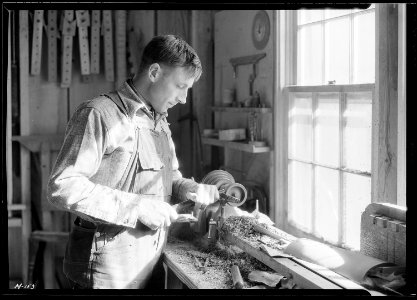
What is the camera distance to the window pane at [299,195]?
11.3ft

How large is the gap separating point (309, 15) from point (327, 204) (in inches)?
47.7

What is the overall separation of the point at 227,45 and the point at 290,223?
1.72 m

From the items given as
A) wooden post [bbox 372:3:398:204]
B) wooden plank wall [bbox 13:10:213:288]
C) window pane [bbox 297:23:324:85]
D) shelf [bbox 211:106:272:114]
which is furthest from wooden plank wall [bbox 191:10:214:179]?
wooden post [bbox 372:3:398:204]

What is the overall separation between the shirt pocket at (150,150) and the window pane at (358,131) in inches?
41.1

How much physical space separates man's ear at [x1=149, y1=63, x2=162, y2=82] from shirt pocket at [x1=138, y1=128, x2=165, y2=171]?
27 cm

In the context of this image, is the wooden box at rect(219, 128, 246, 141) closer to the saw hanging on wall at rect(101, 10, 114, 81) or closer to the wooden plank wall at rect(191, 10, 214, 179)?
the wooden plank wall at rect(191, 10, 214, 179)

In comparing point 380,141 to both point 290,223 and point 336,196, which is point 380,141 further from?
point 290,223

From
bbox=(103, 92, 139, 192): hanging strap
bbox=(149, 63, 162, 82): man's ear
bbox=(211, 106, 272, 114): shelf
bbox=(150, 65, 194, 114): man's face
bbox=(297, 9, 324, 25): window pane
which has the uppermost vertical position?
bbox=(297, 9, 324, 25): window pane

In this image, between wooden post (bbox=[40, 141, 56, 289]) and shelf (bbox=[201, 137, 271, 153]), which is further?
wooden post (bbox=[40, 141, 56, 289])

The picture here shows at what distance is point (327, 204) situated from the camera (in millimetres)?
3205

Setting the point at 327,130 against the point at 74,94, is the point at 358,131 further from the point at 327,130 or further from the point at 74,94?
the point at 74,94

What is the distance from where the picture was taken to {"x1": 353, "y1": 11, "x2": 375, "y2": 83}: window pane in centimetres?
271

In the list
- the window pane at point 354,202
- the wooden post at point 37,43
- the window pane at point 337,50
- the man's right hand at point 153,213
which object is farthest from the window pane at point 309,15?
the wooden post at point 37,43

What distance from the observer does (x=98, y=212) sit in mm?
2355
